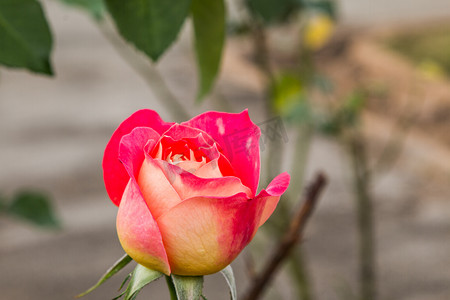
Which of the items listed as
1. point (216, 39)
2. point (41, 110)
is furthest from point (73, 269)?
point (216, 39)

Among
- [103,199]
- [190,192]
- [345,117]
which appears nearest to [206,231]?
[190,192]

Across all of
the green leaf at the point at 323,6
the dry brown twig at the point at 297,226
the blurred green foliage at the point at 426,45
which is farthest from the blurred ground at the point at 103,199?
the dry brown twig at the point at 297,226

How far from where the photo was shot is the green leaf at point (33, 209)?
531mm

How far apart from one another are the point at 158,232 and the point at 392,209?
5.16ft

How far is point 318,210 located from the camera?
1628 mm

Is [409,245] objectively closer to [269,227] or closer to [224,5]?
[269,227]

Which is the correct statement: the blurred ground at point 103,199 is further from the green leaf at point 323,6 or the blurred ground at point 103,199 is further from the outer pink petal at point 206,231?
the outer pink petal at point 206,231

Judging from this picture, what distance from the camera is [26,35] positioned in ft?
0.66

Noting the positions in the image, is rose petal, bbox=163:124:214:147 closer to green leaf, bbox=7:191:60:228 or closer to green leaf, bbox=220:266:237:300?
green leaf, bbox=220:266:237:300

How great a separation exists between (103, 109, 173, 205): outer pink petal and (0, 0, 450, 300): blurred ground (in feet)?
3.62

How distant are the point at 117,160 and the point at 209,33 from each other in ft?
0.39

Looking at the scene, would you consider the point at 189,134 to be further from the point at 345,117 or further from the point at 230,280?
the point at 345,117

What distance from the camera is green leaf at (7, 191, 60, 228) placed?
1.74 feet

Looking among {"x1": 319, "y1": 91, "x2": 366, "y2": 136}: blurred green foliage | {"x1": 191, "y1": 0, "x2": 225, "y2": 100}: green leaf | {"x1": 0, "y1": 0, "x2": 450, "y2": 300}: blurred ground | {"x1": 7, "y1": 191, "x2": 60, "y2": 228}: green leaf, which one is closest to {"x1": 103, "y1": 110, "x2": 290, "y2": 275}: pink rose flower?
{"x1": 191, "y1": 0, "x2": 225, "y2": 100}: green leaf
